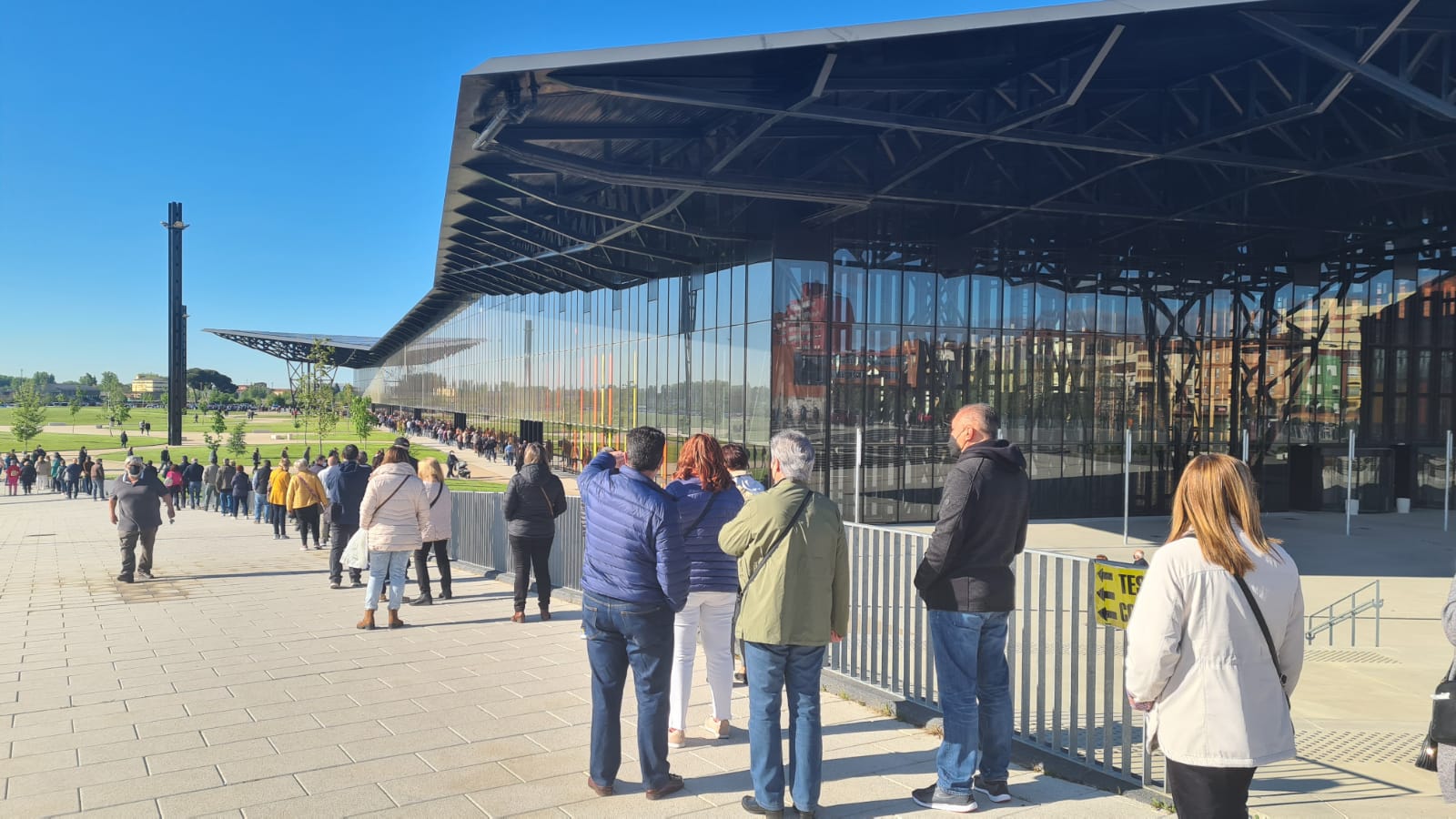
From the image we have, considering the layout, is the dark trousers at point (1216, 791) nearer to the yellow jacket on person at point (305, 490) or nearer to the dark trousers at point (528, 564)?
the dark trousers at point (528, 564)

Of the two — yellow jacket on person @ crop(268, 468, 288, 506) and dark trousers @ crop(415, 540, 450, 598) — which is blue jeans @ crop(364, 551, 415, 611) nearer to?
dark trousers @ crop(415, 540, 450, 598)

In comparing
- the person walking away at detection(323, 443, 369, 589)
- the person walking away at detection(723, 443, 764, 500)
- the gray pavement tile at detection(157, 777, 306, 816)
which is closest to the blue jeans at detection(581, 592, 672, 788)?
the person walking away at detection(723, 443, 764, 500)

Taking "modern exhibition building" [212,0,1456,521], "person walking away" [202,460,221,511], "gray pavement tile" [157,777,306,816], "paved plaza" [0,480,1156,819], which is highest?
"modern exhibition building" [212,0,1456,521]

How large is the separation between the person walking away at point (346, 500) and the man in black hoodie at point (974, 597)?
867 cm

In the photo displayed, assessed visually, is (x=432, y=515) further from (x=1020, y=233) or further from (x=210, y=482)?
(x=210, y=482)

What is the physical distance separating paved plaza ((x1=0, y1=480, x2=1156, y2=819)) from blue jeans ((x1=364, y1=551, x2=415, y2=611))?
0.32 m

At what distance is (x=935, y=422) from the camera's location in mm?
25156

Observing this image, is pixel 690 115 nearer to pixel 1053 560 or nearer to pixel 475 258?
pixel 1053 560

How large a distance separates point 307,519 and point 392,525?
338 inches

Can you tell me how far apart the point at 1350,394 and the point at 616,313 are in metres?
24.0

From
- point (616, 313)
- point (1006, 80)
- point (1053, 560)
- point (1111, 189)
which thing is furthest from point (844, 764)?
point (616, 313)

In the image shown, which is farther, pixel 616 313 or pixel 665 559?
pixel 616 313

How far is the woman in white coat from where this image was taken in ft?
9.88

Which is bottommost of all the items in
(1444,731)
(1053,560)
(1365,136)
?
(1444,731)
